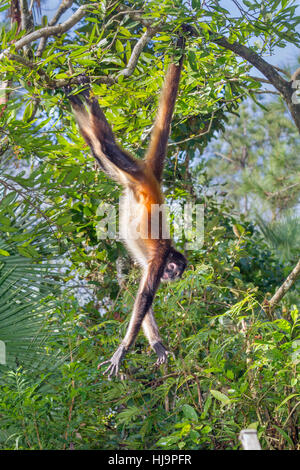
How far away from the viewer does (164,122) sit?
2.19 meters

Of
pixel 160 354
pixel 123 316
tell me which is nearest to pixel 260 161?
pixel 123 316

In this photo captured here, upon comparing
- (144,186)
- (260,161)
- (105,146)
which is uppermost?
(260,161)

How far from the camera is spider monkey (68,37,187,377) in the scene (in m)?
2.04

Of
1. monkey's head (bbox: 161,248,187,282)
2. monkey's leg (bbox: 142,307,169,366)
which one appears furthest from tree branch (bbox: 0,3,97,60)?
monkey's leg (bbox: 142,307,169,366)

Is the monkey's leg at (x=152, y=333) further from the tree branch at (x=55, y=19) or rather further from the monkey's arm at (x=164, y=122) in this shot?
the tree branch at (x=55, y=19)

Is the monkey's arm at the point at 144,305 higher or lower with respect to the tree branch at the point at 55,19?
lower

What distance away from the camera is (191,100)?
2742mm

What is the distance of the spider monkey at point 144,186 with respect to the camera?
6.71ft

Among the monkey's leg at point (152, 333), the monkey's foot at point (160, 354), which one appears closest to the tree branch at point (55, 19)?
the monkey's leg at point (152, 333)

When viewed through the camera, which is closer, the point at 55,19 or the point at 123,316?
the point at 55,19

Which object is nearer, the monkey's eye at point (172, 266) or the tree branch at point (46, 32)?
the monkey's eye at point (172, 266)

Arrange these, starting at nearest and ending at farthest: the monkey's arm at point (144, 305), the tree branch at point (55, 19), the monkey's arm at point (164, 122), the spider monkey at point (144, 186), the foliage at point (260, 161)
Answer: the monkey's arm at point (144, 305) → the spider monkey at point (144, 186) → the monkey's arm at point (164, 122) → the tree branch at point (55, 19) → the foliage at point (260, 161)

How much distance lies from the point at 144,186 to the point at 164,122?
29 centimetres

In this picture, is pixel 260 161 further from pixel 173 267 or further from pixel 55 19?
pixel 173 267
